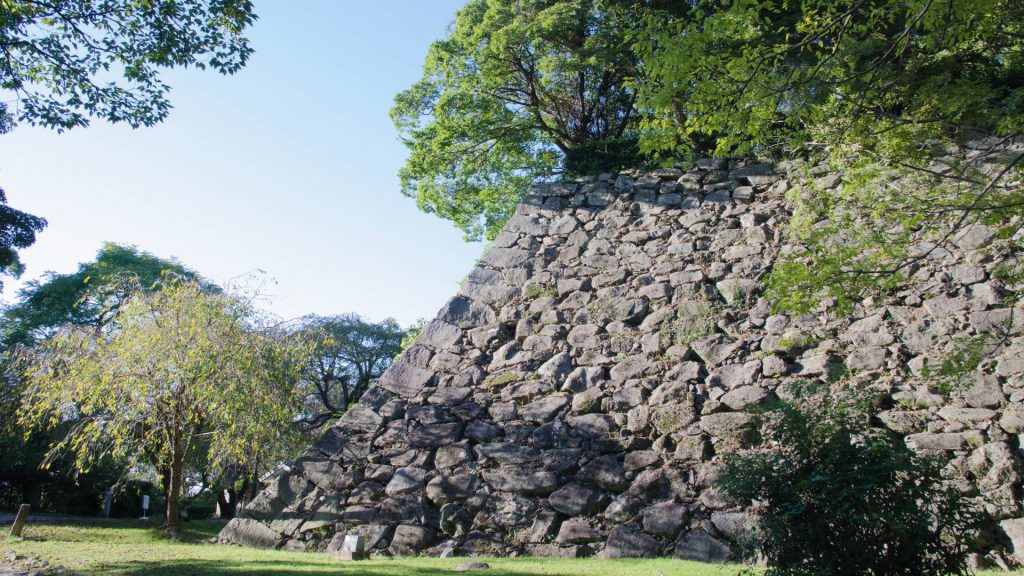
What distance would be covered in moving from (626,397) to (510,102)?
7546 millimetres

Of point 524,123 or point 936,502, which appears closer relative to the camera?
point 936,502

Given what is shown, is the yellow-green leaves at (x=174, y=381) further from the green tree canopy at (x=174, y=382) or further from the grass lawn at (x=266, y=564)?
the grass lawn at (x=266, y=564)

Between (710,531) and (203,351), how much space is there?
20.8ft

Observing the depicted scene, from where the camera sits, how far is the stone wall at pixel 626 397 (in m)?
5.44

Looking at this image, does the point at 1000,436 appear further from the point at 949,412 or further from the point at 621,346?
the point at 621,346

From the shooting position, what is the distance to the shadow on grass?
490 cm

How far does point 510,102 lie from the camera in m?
12.3

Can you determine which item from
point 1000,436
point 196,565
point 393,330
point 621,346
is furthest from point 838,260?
point 393,330

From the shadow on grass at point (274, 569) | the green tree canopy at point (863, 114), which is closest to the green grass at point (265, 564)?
the shadow on grass at point (274, 569)

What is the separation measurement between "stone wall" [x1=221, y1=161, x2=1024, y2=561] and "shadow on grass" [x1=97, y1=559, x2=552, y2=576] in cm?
79

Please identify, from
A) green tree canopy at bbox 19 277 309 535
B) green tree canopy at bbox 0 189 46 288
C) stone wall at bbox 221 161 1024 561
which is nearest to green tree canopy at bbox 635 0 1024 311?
stone wall at bbox 221 161 1024 561

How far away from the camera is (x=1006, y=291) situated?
19.4ft

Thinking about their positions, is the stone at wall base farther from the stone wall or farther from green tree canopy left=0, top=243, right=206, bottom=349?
green tree canopy left=0, top=243, right=206, bottom=349

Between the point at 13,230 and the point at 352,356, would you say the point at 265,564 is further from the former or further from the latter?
the point at 352,356
